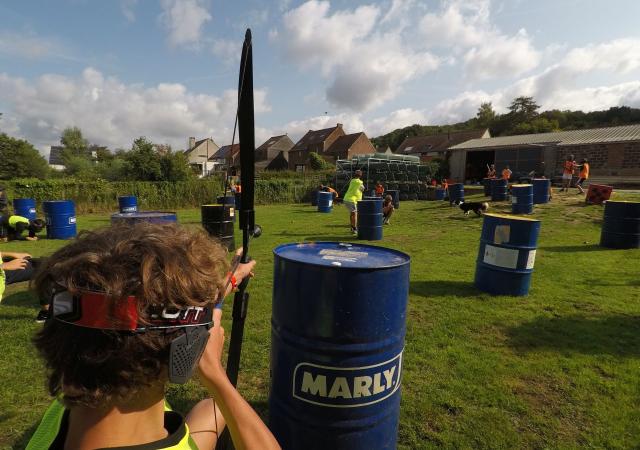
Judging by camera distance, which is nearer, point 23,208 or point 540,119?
point 23,208

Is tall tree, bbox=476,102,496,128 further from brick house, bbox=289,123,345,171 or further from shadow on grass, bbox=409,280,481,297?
shadow on grass, bbox=409,280,481,297

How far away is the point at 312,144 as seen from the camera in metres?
64.9

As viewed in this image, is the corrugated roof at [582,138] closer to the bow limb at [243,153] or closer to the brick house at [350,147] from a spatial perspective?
the brick house at [350,147]

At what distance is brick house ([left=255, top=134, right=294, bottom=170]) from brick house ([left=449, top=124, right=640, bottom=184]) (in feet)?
124

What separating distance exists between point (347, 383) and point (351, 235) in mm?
10708

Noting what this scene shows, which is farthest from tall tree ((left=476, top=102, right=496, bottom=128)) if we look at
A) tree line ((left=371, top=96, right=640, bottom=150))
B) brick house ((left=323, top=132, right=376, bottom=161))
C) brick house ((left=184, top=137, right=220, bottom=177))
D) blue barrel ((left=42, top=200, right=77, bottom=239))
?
blue barrel ((left=42, top=200, right=77, bottom=239))

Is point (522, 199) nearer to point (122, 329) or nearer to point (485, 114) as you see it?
point (122, 329)

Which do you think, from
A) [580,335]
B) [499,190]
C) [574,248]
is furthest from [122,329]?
[499,190]

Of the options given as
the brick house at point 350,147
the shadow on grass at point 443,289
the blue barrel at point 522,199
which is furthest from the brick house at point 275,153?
the shadow on grass at point 443,289

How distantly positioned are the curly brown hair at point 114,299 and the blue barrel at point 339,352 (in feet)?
4.17

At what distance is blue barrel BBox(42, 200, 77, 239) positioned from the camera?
1228 centimetres

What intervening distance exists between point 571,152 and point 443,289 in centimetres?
3033

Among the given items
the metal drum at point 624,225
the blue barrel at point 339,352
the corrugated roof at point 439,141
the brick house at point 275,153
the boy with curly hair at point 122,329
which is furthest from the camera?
the brick house at point 275,153

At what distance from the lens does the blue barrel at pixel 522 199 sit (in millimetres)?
15378
